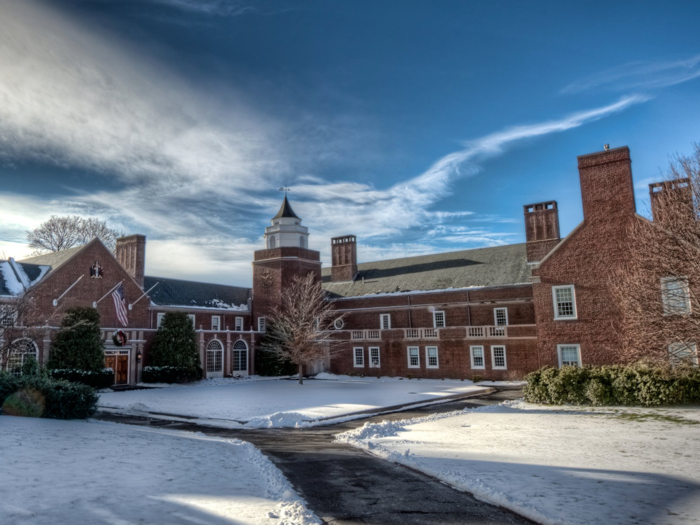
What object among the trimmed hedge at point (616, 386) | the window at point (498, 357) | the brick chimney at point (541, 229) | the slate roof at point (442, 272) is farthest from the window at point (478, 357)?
the trimmed hedge at point (616, 386)

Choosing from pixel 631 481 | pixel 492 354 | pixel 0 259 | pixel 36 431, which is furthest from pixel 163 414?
pixel 492 354

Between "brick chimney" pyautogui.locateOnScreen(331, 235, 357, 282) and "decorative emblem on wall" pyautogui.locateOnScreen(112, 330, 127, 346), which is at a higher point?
"brick chimney" pyautogui.locateOnScreen(331, 235, 357, 282)

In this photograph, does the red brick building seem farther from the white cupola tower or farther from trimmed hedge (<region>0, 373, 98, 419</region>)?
trimmed hedge (<region>0, 373, 98, 419</region>)

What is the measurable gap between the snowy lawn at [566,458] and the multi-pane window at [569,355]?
8348mm

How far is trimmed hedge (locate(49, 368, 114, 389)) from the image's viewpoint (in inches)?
1293

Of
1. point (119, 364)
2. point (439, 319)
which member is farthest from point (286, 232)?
point (119, 364)

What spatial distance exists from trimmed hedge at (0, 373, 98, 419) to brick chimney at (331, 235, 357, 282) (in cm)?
3700

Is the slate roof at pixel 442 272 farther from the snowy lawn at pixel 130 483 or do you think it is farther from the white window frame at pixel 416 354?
the snowy lawn at pixel 130 483

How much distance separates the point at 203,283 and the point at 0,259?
18576mm

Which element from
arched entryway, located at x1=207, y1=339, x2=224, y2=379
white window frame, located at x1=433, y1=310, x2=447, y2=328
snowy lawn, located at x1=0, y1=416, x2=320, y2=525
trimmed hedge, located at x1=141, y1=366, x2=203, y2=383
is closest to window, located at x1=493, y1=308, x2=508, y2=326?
white window frame, located at x1=433, y1=310, x2=447, y2=328

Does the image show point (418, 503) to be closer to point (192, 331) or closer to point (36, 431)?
point (36, 431)

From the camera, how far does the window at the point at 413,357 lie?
41.5 m

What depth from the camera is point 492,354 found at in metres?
37.7

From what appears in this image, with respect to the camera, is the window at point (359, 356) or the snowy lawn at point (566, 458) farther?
the window at point (359, 356)
